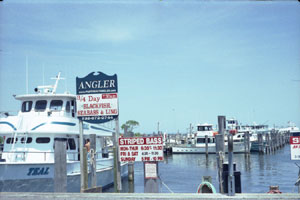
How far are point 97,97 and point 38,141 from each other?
7621 mm

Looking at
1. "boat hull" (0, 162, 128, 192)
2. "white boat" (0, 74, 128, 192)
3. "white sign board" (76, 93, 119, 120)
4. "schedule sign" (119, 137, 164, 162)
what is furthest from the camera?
"white boat" (0, 74, 128, 192)

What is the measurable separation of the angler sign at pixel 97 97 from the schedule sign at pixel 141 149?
0.93 meters

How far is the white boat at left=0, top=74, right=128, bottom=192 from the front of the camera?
13867 millimetres

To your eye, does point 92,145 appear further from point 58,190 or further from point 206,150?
point 206,150

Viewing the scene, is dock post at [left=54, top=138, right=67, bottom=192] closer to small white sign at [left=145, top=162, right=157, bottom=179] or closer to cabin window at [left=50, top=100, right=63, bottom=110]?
small white sign at [left=145, top=162, right=157, bottom=179]

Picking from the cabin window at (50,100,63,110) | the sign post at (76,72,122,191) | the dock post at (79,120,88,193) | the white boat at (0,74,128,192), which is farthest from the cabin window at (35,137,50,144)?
the sign post at (76,72,122,191)

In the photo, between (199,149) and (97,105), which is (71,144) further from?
(199,149)

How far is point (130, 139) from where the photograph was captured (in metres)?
8.98

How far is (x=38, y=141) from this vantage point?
16.0 m

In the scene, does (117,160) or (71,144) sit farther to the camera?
(71,144)

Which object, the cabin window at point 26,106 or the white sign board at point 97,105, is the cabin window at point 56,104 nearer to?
the cabin window at point 26,106

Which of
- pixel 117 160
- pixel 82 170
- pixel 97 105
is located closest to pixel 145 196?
pixel 117 160

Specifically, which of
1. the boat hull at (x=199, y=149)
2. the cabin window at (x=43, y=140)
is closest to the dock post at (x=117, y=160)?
the cabin window at (x=43, y=140)

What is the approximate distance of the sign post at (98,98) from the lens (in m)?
9.55
